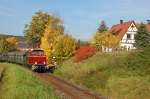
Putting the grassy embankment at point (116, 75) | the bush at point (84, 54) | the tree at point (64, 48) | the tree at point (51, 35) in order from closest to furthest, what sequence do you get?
the grassy embankment at point (116, 75) → the bush at point (84, 54) → the tree at point (64, 48) → the tree at point (51, 35)

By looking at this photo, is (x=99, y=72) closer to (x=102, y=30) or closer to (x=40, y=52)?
(x=40, y=52)

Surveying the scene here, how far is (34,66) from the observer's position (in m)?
52.2

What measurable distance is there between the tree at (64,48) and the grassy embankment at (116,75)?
7974 mm

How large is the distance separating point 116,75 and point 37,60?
71.5ft

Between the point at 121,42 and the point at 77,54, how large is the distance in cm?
3419

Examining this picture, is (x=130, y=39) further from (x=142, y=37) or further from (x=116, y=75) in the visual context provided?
(x=116, y=75)

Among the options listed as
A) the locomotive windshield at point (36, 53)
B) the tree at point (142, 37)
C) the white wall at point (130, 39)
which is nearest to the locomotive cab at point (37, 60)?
the locomotive windshield at point (36, 53)

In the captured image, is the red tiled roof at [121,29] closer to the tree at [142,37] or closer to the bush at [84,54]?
the tree at [142,37]

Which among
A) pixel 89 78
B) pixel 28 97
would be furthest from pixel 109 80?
pixel 28 97

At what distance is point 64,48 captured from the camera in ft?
179

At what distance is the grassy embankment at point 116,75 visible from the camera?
87.3 ft

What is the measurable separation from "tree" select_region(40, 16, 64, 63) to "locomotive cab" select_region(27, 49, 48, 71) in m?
6.09

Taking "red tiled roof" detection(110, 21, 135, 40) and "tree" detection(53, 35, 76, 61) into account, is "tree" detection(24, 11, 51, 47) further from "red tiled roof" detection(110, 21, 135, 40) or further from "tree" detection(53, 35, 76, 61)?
"tree" detection(53, 35, 76, 61)

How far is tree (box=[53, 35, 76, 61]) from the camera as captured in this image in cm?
5466
